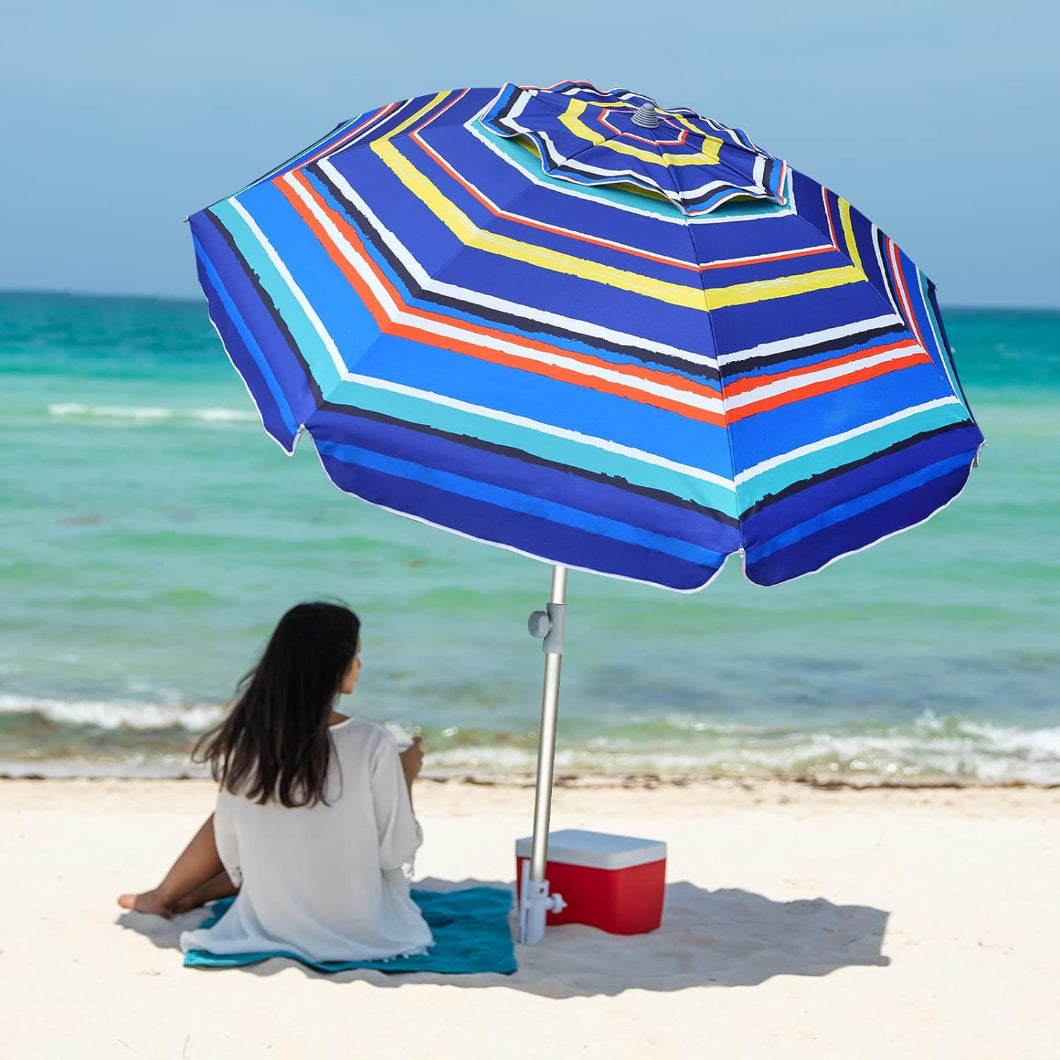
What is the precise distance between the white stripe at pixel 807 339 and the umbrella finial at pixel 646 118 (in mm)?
719

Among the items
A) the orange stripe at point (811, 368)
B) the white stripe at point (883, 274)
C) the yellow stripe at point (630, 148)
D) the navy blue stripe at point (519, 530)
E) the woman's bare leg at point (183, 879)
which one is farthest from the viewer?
the woman's bare leg at point (183, 879)

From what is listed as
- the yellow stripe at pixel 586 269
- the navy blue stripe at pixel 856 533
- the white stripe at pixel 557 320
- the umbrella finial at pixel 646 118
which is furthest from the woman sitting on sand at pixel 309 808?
the umbrella finial at pixel 646 118

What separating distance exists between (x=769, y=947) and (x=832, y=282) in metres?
1.79

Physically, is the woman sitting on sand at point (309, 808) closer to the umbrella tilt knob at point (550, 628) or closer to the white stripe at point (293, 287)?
the umbrella tilt knob at point (550, 628)

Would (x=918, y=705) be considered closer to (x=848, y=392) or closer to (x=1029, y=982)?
(x=1029, y=982)

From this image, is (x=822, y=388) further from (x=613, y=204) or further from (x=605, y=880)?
(x=605, y=880)

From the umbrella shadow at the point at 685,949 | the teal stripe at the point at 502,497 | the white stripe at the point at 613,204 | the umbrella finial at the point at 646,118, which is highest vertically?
the umbrella finial at the point at 646,118

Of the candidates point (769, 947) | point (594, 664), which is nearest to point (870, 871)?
point (769, 947)

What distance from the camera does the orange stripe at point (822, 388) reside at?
9.98 feet

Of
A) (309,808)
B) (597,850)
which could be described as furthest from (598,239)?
(597,850)

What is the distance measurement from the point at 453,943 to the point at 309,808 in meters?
0.61

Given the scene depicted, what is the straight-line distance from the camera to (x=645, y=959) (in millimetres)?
3754

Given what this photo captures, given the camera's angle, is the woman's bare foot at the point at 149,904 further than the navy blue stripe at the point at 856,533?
Yes

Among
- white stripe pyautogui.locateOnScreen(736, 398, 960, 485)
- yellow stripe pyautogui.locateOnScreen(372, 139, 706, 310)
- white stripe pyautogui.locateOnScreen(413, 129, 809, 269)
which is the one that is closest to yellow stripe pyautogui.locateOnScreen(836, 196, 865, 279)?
white stripe pyautogui.locateOnScreen(736, 398, 960, 485)
